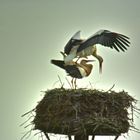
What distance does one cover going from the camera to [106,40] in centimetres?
134

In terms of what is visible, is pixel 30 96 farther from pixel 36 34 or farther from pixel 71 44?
pixel 71 44

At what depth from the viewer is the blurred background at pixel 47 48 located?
173 centimetres

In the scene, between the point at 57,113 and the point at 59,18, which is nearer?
the point at 57,113

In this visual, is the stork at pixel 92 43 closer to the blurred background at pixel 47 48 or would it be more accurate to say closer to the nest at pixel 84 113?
the nest at pixel 84 113

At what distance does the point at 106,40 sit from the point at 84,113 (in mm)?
282

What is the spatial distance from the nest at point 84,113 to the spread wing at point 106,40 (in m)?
0.16

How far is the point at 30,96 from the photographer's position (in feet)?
5.71

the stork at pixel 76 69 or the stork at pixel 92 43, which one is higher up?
the stork at pixel 92 43

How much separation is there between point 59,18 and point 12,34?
232mm

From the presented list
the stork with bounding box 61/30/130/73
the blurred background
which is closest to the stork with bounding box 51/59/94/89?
the stork with bounding box 61/30/130/73

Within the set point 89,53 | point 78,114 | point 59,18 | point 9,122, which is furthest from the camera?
point 59,18

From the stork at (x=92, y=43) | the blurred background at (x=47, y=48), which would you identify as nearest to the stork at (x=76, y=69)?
the stork at (x=92, y=43)

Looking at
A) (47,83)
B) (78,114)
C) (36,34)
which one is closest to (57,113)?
(78,114)

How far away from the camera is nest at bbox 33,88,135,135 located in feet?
3.92
